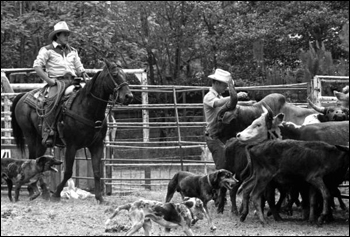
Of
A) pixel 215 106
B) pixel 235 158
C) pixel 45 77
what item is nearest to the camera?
pixel 235 158

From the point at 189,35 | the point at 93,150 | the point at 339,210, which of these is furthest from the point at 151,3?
the point at 339,210

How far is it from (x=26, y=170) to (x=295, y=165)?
4.65 metres

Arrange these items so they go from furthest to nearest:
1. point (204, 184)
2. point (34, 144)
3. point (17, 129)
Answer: point (17, 129) → point (34, 144) → point (204, 184)

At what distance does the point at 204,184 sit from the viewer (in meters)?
9.38

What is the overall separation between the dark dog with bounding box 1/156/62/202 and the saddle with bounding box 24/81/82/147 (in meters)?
0.35

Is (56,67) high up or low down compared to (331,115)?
up

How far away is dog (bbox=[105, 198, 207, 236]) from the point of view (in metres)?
7.84

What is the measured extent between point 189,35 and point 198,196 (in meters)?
17.0

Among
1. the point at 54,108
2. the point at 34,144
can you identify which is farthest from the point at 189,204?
the point at 34,144

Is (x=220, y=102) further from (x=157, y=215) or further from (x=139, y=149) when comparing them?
(x=139, y=149)

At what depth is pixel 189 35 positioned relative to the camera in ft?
86.0

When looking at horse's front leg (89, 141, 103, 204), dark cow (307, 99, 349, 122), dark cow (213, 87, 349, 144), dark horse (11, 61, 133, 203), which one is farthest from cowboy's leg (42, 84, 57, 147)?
dark cow (307, 99, 349, 122)

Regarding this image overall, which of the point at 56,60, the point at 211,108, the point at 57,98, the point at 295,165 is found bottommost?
the point at 295,165

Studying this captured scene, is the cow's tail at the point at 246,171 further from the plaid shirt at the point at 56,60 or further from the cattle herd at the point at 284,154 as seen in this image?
the plaid shirt at the point at 56,60
